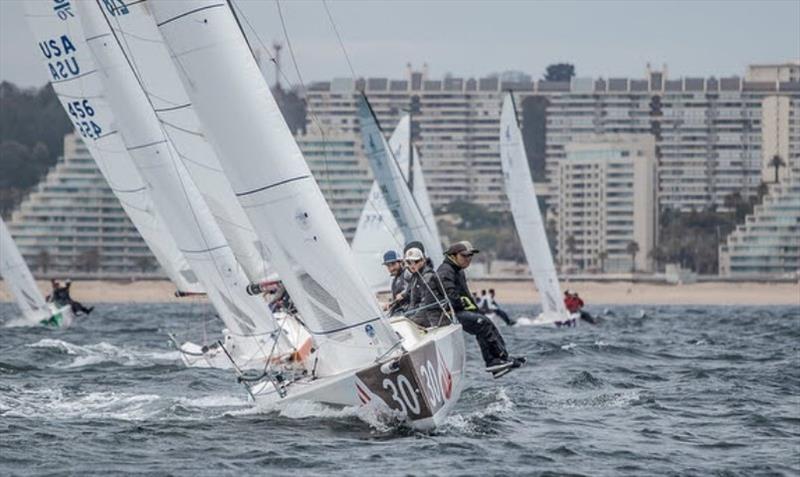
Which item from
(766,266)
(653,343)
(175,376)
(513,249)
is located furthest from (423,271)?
(513,249)

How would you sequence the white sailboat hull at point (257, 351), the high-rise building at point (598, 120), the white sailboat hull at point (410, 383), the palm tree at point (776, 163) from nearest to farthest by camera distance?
the white sailboat hull at point (410, 383), the white sailboat hull at point (257, 351), the palm tree at point (776, 163), the high-rise building at point (598, 120)

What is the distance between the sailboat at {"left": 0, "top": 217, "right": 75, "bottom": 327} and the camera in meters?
35.0

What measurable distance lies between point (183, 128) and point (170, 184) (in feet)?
3.63

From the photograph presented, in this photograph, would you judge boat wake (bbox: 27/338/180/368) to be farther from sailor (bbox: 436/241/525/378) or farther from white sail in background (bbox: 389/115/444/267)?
white sail in background (bbox: 389/115/444/267)

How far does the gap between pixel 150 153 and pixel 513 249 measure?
102563mm

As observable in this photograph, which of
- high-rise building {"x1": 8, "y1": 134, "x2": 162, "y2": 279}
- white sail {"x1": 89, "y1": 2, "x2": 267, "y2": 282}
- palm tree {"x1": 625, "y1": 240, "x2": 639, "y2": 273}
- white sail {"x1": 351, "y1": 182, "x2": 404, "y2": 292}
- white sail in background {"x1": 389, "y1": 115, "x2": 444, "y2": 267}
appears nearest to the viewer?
white sail {"x1": 89, "y1": 2, "x2": 267, "y2": 282}

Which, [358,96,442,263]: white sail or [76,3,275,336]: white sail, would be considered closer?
[76,3,275,336]: white sail

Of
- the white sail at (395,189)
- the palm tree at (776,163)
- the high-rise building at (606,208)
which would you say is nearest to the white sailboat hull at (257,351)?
the white sail at (395,189)

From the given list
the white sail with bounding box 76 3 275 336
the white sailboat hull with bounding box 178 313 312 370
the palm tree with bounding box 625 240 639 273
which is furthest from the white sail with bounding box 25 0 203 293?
the palm tree with bounding box 625 240 639 273

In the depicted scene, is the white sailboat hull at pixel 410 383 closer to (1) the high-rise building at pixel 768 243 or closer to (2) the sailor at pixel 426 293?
(2) the sailor at pixel 426 293

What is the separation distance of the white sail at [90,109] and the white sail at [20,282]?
9549mm

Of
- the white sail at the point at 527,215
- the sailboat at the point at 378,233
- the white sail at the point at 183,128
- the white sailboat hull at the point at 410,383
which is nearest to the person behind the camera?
the white sailboat hull at the point at 410,383

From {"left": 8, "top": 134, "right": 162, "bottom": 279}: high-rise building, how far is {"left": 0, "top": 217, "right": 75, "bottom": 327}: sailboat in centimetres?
7304

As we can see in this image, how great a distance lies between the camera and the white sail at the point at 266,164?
14.5 meters
